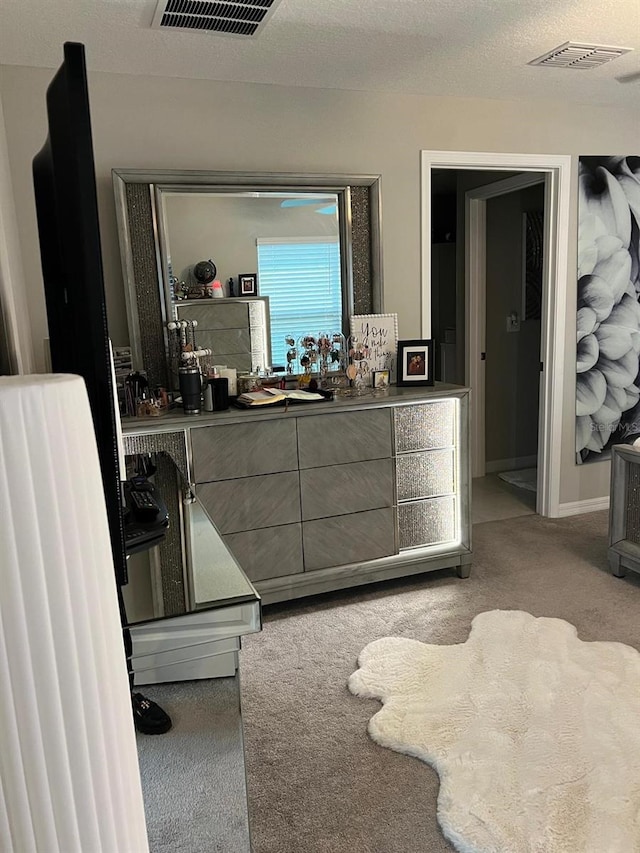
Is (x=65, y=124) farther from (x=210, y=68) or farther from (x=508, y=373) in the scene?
(x=508, y=373)

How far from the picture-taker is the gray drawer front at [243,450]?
112 inches

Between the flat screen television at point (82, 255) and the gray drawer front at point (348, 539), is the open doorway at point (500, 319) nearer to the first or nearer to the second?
the gray drawer front at point (348, 539)

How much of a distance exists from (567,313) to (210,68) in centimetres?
247

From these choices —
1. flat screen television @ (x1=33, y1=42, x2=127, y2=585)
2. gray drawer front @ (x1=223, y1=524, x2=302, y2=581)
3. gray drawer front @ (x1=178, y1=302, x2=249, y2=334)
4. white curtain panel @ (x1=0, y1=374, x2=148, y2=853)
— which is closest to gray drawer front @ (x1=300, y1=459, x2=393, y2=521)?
gray drawer front @ (x1=223, y1=524, x2=302, y2=581)

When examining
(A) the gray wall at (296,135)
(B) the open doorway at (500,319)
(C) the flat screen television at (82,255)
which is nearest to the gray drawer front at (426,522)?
(A) the gray wall at (296,135)

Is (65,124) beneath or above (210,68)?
beneath

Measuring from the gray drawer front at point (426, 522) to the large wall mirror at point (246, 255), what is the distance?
1.00 metres

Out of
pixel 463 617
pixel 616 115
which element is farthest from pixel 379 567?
pixel 616 115

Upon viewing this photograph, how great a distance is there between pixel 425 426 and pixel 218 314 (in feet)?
3.76

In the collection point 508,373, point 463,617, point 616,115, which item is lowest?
point 463,617

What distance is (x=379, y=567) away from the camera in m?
3.24

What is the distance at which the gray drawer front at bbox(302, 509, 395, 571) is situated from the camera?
122 inches

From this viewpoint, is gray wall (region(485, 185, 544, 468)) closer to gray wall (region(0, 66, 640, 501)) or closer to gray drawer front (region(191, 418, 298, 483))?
gray wall (region(0, 66, 640, 501))

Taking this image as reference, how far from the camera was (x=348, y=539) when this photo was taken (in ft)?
10.4
